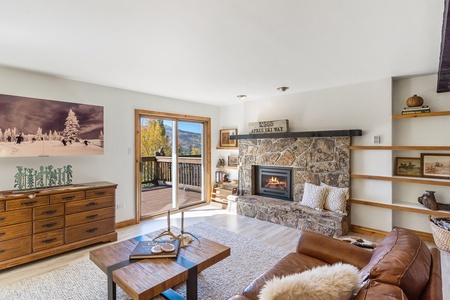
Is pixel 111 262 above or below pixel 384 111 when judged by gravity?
below

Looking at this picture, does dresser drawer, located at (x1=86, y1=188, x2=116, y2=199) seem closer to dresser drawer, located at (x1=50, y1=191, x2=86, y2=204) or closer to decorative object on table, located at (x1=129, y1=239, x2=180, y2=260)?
dresser drawer, located at (x1=50, y1=191, x2=86, y2=204)

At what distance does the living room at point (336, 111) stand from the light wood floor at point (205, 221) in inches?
12.9

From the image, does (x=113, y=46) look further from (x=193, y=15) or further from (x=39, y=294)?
(x=39, y=294)

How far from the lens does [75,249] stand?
10.6 feet

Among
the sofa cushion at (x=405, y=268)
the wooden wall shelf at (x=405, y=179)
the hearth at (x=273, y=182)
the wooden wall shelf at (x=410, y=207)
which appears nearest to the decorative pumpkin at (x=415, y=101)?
the wooden wall shelf at (x=405, y=179)

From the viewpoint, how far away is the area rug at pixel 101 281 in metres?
2.26

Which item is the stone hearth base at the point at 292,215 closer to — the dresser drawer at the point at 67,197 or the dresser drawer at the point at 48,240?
the dresser drawer at the point at 67,197

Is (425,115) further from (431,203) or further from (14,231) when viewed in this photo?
(14,231)

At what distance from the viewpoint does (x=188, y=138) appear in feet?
17.9

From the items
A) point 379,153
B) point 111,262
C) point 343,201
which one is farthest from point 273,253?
point 379,153

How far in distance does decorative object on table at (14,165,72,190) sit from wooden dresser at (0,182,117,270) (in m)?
0.23

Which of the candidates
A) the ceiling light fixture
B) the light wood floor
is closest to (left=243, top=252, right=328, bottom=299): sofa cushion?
the light wood floor

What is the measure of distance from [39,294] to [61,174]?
1.66 metres

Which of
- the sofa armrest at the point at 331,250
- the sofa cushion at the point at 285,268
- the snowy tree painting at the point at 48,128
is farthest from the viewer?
the snowy tree painting at the point at 48,128
